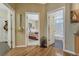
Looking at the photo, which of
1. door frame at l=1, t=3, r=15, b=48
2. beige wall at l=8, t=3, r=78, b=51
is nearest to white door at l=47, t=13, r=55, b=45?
beige wall at l=8, t=3, r=78, b=51

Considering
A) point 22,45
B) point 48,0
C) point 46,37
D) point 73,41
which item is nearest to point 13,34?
point 22,45

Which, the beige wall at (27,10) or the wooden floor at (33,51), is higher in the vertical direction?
the beige wall at (27,10)

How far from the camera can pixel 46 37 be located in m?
2.48

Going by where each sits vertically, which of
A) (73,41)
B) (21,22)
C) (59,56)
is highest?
(21,22)

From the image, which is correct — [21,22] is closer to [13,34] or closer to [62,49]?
[13,34]

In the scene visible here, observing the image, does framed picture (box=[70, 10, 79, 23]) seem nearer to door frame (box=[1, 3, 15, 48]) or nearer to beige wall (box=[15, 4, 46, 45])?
beige wall (box=[15, 4, 46, 45])

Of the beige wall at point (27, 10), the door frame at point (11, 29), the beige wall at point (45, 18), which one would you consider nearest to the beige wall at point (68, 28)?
the beige wall at point (45, 18)

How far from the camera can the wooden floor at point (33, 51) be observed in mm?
2436

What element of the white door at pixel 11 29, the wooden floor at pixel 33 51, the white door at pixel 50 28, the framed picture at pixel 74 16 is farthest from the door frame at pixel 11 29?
the framed picture at pixel 74 16

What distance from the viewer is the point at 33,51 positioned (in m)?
2.46

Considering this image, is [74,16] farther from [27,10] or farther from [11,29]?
[11,29]

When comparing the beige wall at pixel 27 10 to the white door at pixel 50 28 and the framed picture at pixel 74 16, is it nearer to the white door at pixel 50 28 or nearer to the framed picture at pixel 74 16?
the white door at pixel 50 28

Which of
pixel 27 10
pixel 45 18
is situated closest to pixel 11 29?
pixel 27 10

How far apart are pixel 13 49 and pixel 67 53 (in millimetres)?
744
